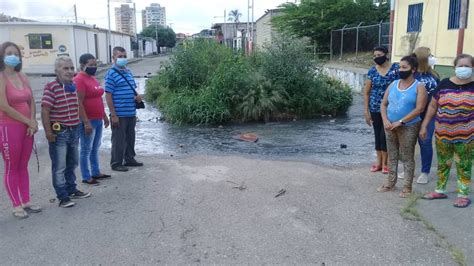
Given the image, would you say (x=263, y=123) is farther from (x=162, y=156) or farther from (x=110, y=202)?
(x=110, y=202)

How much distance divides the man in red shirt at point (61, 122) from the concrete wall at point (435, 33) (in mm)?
12606

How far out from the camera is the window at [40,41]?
3180 cm

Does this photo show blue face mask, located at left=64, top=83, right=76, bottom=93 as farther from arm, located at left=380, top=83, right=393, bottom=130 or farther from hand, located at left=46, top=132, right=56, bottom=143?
arm, located at left=380, top=83, right=393, bottom=130

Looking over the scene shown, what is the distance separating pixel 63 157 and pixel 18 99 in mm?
786

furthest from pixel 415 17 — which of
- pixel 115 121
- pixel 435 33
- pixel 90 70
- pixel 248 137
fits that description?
pixel 90 70

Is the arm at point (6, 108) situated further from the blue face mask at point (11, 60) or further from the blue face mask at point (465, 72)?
the blue face mask at point (465, 72)

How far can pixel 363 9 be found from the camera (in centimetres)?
2853

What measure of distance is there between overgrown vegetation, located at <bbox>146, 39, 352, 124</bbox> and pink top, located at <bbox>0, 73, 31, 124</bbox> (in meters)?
6.45

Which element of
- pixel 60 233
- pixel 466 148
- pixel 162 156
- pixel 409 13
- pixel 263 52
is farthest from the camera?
pixel 409 13

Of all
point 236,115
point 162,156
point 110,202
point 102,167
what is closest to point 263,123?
point 236,115

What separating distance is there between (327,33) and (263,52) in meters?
18.4

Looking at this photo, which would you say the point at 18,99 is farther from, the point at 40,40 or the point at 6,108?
the point at 40,40


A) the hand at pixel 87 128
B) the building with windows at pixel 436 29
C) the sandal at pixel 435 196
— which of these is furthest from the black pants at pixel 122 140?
the building with windows at pixel 436 29

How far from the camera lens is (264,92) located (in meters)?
11.3
